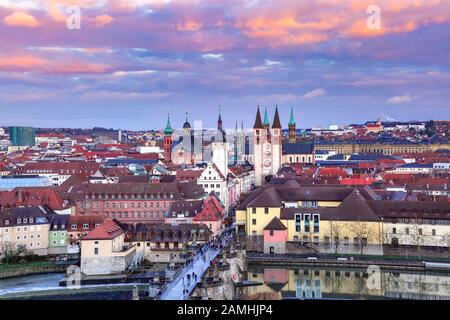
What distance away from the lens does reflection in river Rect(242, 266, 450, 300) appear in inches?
861

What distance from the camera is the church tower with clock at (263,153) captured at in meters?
58.6

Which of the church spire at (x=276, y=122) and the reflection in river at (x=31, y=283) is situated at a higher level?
the church spire at (x=276, y=122)

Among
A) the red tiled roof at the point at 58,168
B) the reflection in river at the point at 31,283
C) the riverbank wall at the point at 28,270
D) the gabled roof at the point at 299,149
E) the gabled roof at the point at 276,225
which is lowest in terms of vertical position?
the reflection in river at the point at 31,283

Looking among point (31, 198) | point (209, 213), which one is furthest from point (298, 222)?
point (31, 198)

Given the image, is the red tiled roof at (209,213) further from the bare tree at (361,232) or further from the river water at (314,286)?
the bare tree at (361,232)

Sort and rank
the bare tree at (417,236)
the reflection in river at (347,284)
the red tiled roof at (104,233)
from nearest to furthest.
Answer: the reflection in river at (347,284) < the red tiled roof at (104,233) < the bare tree at (417,236)

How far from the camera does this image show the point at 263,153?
5888 cm

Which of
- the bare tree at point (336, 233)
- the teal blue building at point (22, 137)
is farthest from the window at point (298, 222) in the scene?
the teal blue building at point (22, 137)

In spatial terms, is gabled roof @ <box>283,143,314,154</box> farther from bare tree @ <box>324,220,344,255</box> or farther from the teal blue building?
the teal blue building

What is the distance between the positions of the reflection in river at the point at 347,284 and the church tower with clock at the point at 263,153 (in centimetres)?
3263

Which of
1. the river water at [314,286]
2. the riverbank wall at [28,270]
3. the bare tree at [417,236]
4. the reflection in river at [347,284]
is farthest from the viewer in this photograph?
the bare tree at [417,236]

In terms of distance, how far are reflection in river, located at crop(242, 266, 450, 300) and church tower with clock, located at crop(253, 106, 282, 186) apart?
32.6 metres

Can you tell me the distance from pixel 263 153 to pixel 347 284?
35.9 meters
